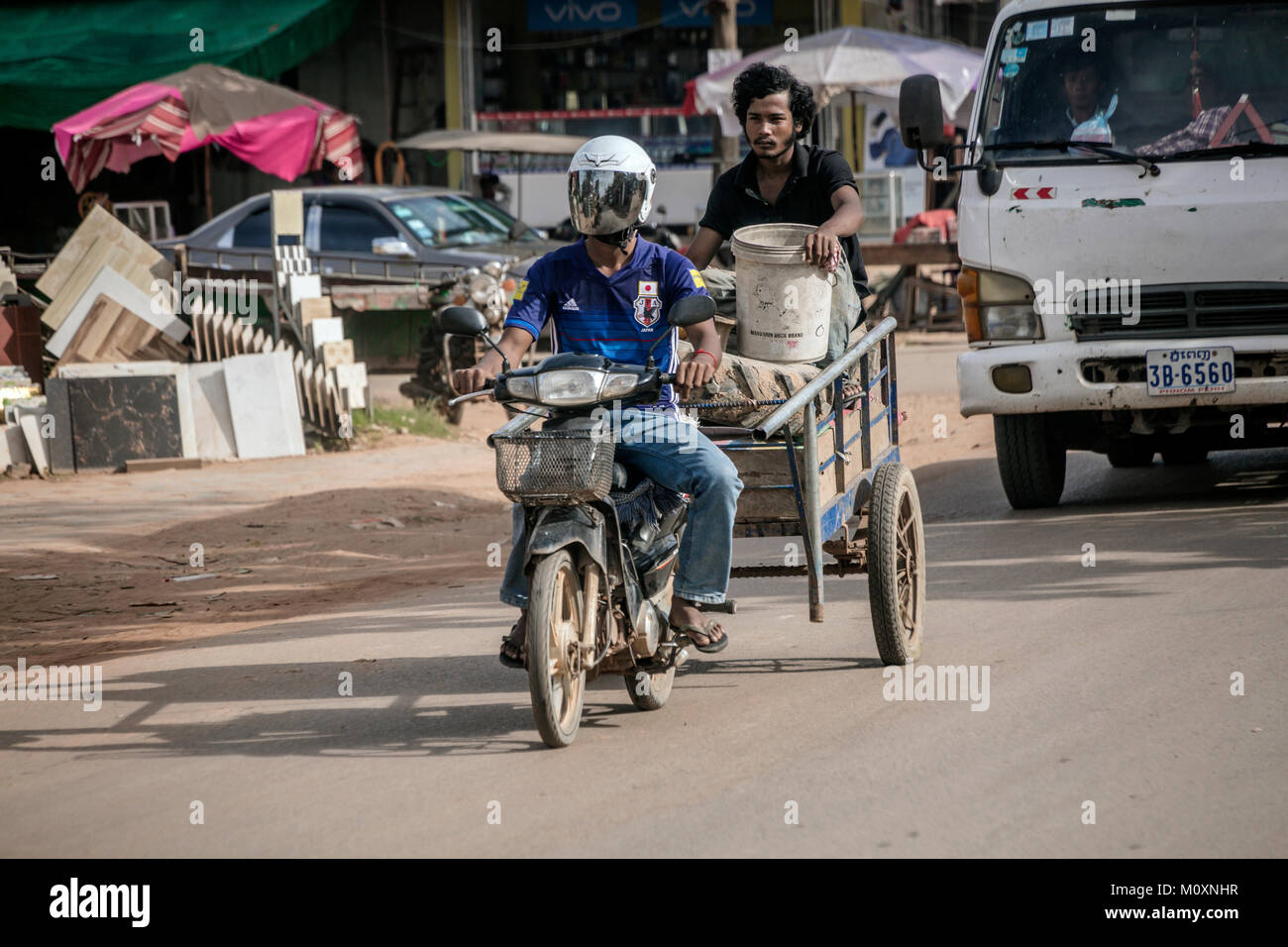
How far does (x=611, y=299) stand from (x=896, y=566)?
53.3 inches

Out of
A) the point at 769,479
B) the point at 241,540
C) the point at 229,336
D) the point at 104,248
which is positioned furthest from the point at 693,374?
the point at 104,248

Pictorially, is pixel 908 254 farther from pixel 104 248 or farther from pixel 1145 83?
pixel 1145 83

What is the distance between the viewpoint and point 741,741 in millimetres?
4688

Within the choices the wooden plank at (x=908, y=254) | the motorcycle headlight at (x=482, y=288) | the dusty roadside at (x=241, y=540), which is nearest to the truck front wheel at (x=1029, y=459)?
the dusty roadside at (x=241, y=540)

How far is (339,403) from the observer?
12.1 meters

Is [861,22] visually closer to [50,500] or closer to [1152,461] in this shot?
[1152,461]

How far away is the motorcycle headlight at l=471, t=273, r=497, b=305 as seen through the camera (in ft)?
42.2

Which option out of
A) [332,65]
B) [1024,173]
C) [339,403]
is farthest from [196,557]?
[332,65]

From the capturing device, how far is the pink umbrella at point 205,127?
17703 mm

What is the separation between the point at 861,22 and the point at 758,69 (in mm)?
20602

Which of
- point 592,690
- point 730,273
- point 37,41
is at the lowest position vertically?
point 592,690

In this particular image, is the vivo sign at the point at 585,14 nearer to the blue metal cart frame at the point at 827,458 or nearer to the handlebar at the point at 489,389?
the blue metal cart frame at the point at 827,458

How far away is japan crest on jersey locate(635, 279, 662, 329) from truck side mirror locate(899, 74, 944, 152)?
335 cm
